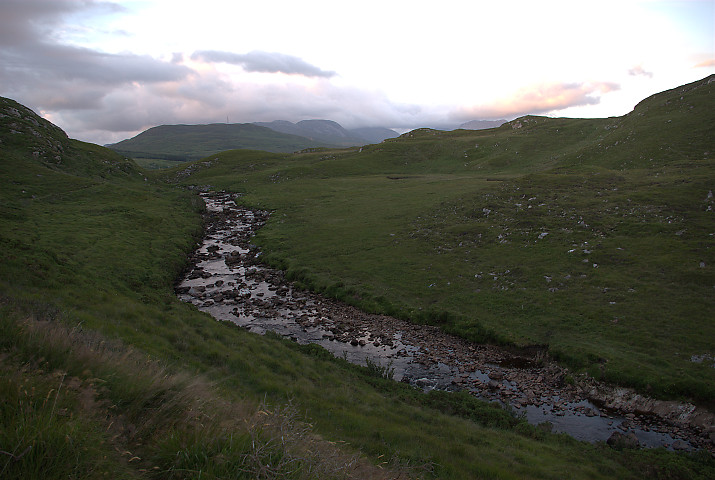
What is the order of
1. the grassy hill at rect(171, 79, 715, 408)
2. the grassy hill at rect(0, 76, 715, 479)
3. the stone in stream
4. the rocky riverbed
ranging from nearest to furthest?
1. the grassy hill at rect(0, 76, 715, 479)
2. the stone in stream
3. the rocky riverbed
4. the grassy hill at rect(171, 79, 715, 408)

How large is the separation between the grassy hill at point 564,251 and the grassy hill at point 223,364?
40cm

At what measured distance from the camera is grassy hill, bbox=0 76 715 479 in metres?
5.48

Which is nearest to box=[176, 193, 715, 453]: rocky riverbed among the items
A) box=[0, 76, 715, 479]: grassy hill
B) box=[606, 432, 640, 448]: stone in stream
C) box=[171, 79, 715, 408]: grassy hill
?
box=[606, 432, 640, 448]: stone in stream

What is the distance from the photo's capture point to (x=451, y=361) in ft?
70.1

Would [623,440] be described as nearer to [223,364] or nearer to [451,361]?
[451,361]

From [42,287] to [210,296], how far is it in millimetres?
12721

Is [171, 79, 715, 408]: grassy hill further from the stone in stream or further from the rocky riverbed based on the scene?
the stone in stream

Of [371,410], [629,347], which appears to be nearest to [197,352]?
[371,410]

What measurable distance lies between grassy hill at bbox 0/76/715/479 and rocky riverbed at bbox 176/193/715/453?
1.54 metres

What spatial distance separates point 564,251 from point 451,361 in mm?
17100

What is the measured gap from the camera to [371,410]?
46.8 ft

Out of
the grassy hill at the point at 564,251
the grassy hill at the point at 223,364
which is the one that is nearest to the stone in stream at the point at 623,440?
the grassy hill at the point at 223,364

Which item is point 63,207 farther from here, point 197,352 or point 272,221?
point 197,352

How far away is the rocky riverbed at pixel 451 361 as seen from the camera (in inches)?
627
